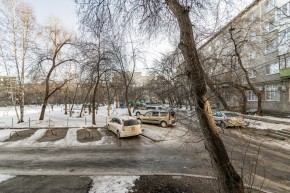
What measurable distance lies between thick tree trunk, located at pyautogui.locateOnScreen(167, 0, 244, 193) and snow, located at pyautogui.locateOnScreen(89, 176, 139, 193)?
3.25 metres

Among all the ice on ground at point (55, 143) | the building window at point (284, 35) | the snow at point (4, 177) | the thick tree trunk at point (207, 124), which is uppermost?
the building window at point (284, 35)

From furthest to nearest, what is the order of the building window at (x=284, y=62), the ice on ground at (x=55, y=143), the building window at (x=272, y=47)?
the building window at (x=284, y=62), the building window at (x=272, y=47), the ice on ground at (x=55, y=143)

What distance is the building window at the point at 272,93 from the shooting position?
84.5ft

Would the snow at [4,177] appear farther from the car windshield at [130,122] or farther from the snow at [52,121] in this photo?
the snow at [52,121]

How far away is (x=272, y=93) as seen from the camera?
26.9 meters

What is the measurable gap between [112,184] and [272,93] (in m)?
28.4

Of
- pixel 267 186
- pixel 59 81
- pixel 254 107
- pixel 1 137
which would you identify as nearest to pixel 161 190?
pixel 267 186

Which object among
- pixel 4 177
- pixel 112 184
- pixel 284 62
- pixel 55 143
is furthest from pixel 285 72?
pixel 4 177

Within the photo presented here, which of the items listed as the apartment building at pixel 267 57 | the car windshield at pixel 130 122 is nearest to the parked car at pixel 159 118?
the car windshield at pixel 130 122

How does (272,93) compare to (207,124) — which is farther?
(272,93)

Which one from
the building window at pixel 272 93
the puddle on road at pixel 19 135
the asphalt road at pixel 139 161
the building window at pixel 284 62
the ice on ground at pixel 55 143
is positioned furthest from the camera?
the building window at pixel 272 93

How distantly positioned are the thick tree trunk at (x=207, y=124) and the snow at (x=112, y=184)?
3246 millimetres

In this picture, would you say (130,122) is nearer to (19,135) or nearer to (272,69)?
(19,135)

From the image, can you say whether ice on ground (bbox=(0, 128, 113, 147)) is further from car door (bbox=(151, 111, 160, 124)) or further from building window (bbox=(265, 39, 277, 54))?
building window (bbox=(265, 39, 277, 54))
